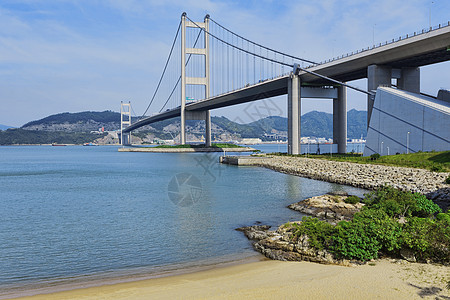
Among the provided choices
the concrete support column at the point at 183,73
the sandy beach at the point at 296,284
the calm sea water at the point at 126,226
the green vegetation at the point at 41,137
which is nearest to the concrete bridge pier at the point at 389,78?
the calm sea water at the point at 126,226

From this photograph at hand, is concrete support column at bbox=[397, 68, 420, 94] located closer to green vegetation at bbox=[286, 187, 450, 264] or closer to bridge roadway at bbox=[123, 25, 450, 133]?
bridge roadway at bbox=[123, 25, 450, 133]

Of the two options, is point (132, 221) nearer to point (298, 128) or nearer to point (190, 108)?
point (298, 128)

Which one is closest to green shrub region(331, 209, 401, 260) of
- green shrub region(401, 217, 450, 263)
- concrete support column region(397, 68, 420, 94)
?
green shrub region(401, 217, 450, 263)

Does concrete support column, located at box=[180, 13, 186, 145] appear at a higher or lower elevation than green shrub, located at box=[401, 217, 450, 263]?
higher

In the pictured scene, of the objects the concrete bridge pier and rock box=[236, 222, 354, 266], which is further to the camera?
the concrete bridge pier

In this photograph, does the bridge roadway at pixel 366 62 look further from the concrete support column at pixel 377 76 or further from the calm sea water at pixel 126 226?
the calm sea water at pixel 126 226

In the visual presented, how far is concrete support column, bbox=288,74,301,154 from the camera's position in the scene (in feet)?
146

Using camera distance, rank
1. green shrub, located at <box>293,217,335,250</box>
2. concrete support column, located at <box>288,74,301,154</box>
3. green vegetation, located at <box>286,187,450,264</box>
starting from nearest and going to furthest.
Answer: green vegetation, located at <box>286,187,450,264</box>, green shrub, located at <box>293,217,335,250</box>, concrete support column, located at <box>288,74,301,154</box>

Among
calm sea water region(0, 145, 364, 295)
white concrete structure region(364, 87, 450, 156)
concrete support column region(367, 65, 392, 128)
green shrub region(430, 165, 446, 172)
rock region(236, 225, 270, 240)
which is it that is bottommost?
calm sea water region(0, 145, 364, 295)

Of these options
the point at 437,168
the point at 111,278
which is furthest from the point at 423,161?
the point at 111,278

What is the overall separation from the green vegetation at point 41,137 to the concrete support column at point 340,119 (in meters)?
161

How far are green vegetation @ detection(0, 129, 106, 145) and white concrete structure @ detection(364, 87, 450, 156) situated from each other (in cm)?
17515

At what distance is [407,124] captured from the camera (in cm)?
2855

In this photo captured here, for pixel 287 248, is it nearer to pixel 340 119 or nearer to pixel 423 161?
pixel 423 161
